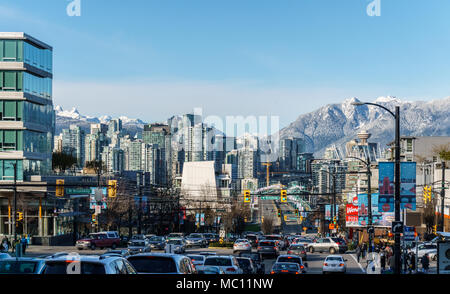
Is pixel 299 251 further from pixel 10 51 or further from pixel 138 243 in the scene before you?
pixel 10 51

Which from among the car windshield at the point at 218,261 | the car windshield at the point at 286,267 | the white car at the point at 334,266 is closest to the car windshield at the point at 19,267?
the car windshield at the point at 218,261

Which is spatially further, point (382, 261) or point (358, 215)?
point (358, 215)

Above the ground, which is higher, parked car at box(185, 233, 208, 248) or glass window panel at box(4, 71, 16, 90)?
glass window panel at box(4, 71, 16, 90)

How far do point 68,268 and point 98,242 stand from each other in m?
52.7

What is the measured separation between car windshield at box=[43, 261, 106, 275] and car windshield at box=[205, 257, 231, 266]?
16743 millimetres

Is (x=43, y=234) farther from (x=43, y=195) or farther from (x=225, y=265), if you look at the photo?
(x=225, y=265)

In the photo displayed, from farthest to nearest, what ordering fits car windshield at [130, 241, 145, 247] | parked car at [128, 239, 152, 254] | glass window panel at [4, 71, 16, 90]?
glass window panel at [4, 71, 16, 90]
car windshield at [130, 241, 145, 247]
parked car at [128, 239, 152, 254]

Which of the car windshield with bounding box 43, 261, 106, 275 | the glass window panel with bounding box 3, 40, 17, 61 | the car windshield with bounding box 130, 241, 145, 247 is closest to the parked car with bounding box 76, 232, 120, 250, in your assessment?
the car windshield with bounding box 130, 241, 145, 247

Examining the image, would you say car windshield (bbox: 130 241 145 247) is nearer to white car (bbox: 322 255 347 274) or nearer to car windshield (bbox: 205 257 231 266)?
white car (bbox: 322 255 347 274)

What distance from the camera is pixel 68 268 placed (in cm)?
1435

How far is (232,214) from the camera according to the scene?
125 meters

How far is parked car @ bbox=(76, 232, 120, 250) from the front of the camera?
64750 millimetres

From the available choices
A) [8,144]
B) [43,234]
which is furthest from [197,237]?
[8,144]
